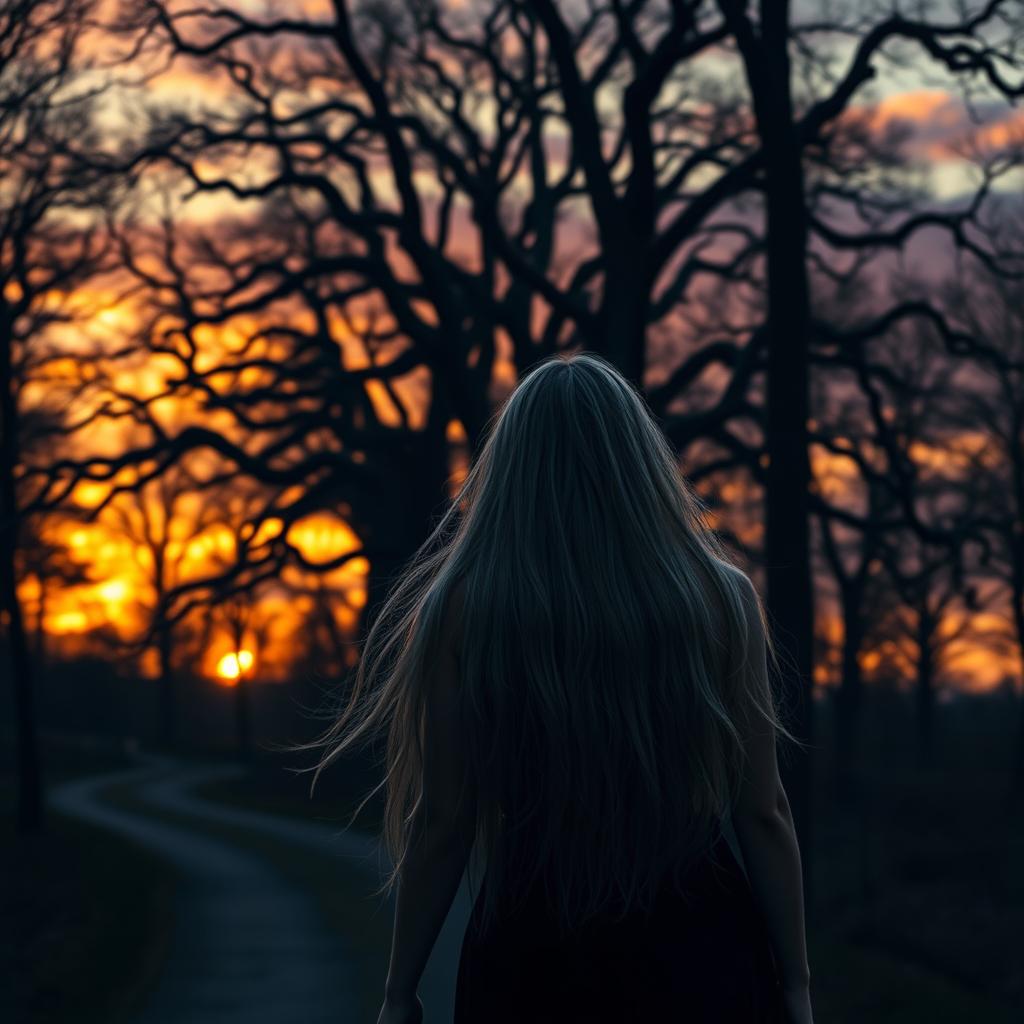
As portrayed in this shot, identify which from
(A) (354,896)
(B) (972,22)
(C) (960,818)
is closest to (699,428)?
(B) (972,22)

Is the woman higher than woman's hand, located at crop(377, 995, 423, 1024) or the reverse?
higher

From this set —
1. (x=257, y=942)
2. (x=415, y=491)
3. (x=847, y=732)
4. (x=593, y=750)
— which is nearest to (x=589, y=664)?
(x=593, y=750)

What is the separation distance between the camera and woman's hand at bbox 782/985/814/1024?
2744 mm

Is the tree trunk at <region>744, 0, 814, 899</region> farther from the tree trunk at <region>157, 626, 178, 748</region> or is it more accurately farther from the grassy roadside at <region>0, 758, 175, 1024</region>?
the tree trunk at <region>157, 626, 178, 748</region>

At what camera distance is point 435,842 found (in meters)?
2.77

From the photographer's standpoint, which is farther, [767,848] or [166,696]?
[166,696]

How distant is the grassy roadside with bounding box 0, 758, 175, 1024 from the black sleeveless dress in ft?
32.6

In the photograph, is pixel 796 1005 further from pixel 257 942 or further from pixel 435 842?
pixel 257 942

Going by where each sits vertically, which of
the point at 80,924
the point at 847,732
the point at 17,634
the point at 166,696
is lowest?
the point at 80,924

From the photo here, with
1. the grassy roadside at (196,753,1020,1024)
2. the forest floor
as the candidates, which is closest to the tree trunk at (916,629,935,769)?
the forest floor

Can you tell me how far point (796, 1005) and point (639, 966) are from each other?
300 mm

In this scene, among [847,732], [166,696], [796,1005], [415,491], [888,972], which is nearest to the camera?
[796,1005]

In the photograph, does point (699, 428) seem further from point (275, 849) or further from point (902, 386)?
point (275, 849)

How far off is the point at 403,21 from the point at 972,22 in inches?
389
